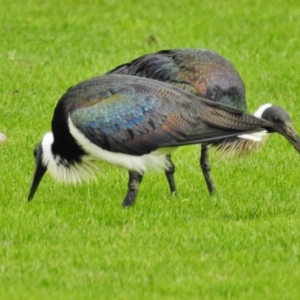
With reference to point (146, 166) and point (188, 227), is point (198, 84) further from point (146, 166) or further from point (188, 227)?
point (188, 227)

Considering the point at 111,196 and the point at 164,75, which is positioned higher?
the point at 164,75

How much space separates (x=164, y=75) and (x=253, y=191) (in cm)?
134

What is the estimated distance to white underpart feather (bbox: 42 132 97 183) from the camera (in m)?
9.44

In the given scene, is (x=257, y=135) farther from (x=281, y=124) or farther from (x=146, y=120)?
(x=146, y=120)

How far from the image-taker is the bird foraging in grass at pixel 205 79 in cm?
995

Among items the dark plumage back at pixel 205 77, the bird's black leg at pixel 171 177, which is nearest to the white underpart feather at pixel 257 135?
the dark plumage back at pixel 205 77

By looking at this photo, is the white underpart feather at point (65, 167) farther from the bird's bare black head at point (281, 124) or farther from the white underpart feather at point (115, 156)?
the bird's bare black head at point (281, 124)

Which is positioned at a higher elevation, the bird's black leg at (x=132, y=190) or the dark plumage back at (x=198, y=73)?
the dark plumage back at (x=198, y=73)

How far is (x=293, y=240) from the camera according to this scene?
8.34m

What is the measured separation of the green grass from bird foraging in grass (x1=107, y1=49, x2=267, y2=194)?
0.78ft

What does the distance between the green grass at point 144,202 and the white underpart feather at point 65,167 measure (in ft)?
0.79

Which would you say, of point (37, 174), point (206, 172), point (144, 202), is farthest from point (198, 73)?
point (37, 174)

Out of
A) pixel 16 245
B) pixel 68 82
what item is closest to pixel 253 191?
pixel 16 245

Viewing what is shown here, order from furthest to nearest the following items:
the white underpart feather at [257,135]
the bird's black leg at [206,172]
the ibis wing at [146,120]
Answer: the bird's black leg at [206,172], the white underpart feather at [257,135], the ibis wing at [146,120]
